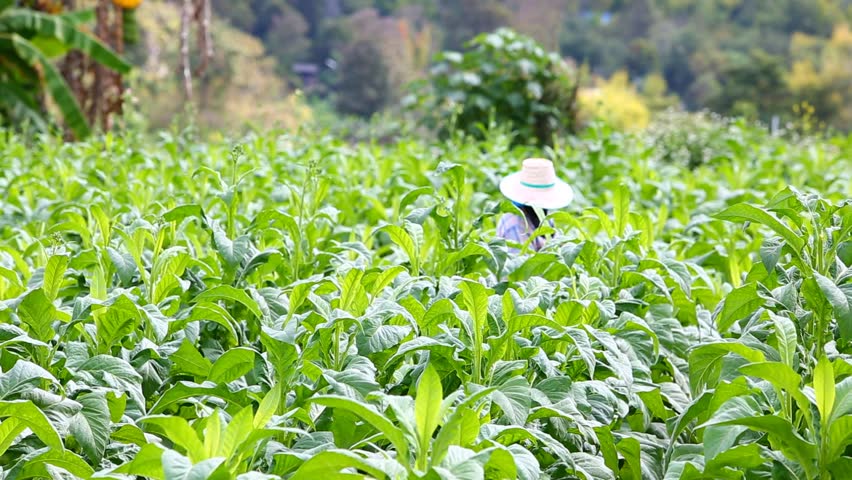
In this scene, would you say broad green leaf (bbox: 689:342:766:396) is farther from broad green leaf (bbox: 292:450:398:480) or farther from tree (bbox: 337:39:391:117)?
tree (bbox: 337:39:391:117)

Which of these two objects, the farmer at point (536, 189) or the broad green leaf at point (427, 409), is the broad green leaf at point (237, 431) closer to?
the broad green leaf at point (427, 409)

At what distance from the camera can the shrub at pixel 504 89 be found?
10.2 meters

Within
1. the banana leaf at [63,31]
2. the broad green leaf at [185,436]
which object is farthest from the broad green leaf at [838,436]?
the banana leaf at [63,31]

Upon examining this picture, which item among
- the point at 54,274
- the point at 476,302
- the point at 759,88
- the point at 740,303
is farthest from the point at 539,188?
the point at 759,88

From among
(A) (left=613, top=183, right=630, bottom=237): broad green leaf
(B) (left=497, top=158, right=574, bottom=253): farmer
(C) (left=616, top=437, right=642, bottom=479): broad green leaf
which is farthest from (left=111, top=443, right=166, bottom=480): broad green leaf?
(B) (left=497, top=158, right=574, bottom=253): farmer

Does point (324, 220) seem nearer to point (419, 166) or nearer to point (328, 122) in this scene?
point (419, 166)

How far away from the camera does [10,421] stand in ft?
6.47

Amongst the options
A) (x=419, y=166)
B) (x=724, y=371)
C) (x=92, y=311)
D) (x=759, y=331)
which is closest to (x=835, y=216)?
(x=759, y=331)

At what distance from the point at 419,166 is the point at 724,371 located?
3.87m

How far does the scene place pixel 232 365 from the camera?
2283 millimetres

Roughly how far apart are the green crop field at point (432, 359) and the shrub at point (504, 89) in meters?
6.85

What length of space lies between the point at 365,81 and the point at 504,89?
26934 millimetres

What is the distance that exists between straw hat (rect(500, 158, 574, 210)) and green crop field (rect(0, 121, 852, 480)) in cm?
69

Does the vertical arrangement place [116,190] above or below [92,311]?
below
